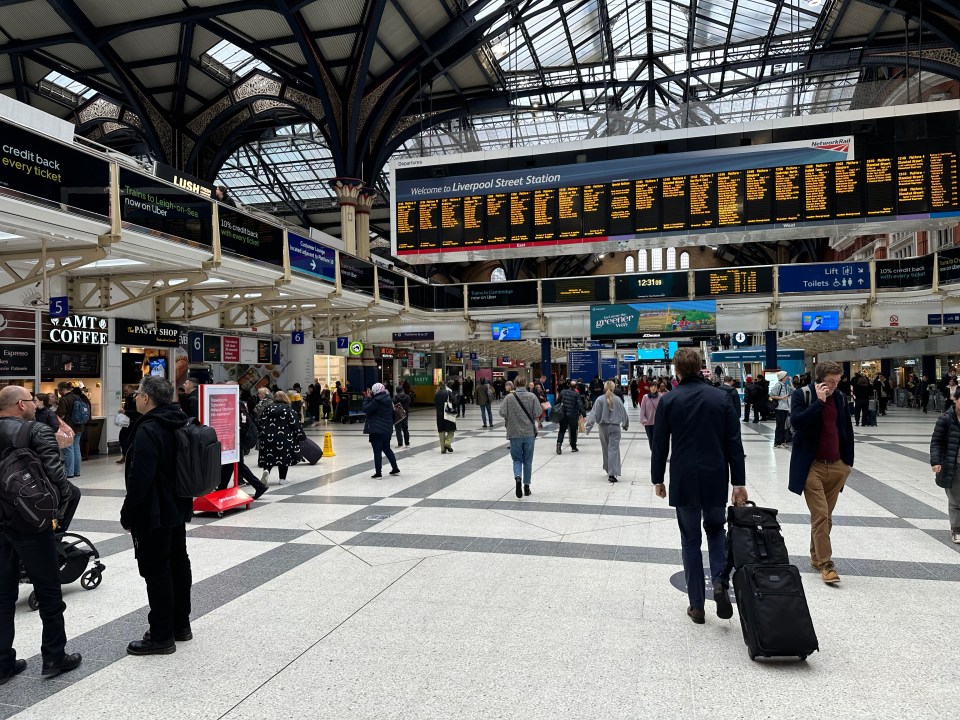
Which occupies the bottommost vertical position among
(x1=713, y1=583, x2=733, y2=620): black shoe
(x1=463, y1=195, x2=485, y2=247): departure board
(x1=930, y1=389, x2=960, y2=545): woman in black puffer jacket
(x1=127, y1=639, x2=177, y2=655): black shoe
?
(x1=127, y1=639, x2=177, y2=655): black shoe

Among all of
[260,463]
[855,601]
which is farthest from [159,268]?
[855,601]

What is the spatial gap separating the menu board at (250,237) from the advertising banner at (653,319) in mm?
10588

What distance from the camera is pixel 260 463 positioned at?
10430 millimetres

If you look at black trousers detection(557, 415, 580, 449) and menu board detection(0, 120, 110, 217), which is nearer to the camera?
menu board detection(0, 120, 110, 217)

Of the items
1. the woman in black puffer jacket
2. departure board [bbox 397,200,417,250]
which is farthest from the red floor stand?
departure board [bbox 397,200,417,250]

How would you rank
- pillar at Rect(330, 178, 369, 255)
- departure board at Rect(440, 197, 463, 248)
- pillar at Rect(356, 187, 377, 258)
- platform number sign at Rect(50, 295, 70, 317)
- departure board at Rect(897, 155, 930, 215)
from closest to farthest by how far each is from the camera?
1. platform number sign at Rect(50, 295, 70, 317)
2. departure board at Rect(897, 155, 930, 215)
3. departure board at Rect(440, 197, 463, 248)
4. pillar at Rect(330, 178, 369, 255)
5. pillar at Rect(356, 187, 377, 258)

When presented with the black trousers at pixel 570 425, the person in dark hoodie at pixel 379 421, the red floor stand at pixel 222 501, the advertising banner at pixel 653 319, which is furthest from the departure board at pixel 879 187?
the red floor stand at pixel 222 501

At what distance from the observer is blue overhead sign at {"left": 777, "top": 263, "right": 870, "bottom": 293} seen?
62.7 ft

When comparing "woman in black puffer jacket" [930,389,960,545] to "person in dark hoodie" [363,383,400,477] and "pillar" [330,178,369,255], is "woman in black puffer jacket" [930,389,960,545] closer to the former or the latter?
"person in dark hoodie" [363,383,400,477]

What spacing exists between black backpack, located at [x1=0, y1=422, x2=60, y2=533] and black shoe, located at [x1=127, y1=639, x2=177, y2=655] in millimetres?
901

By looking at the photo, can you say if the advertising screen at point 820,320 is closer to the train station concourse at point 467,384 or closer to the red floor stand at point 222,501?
the train station concourse at point 467,384

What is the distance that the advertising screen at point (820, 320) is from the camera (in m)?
19.5

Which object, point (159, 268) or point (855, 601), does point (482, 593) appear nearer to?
point (855, 601)

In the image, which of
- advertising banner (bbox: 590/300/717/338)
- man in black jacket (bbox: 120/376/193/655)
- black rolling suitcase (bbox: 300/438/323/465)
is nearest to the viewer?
man in black jacket (bbox: 120/376/193/655)
